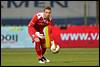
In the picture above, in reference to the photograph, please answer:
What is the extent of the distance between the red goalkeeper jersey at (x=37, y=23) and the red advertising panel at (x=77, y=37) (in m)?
14.0

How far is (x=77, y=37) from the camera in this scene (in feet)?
96.8

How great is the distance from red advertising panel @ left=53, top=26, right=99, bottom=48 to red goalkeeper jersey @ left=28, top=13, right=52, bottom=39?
14.0 metres

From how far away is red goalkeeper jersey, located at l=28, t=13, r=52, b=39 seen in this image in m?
14.9

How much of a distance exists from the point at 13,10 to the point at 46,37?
30309mm

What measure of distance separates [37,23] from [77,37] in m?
14.5

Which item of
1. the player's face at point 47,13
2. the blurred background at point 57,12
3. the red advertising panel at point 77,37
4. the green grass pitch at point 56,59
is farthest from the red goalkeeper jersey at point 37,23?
the blurred background at point 57,12

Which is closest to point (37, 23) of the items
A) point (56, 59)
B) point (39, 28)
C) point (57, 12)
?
point (39, 28)

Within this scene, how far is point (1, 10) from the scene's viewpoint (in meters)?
43.2

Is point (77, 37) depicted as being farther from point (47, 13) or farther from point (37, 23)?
point (47, 13)

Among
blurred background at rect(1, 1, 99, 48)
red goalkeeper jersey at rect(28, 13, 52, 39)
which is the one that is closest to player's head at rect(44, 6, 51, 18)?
red goalkeeper jersey at rect(28, 13, 52, 39)

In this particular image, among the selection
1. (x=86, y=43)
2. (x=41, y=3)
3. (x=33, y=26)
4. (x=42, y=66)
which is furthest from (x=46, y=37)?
(x=41, y=3)

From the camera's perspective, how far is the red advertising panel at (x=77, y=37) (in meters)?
29.3

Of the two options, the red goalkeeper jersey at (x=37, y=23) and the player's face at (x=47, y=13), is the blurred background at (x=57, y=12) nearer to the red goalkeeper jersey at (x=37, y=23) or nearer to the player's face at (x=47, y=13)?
the red goalkeeper jersey at (x=37, y=23)

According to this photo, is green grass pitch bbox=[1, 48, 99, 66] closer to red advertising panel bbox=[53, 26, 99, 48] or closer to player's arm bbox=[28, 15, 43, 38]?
player's arm bbox=[28, 15, 43, 38]
